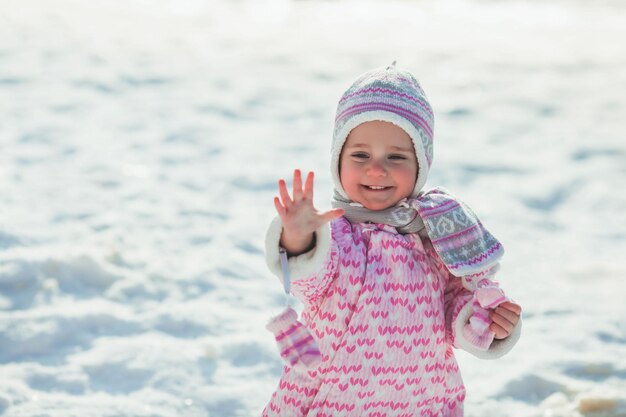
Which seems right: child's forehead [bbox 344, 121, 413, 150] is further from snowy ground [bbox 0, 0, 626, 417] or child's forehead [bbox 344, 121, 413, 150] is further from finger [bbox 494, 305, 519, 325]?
snowy ground [bbox 0, 0, 626, 417]

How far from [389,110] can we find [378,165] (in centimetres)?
14

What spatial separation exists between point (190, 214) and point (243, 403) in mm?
1879

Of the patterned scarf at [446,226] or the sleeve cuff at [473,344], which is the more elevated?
the patterned scarf at [446,226]

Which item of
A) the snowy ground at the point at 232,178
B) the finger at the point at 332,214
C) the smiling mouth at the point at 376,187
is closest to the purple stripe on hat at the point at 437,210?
the smiling mouth at the point at 376,187

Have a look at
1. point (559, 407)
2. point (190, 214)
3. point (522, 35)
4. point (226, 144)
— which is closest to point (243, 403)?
point (559, 407)

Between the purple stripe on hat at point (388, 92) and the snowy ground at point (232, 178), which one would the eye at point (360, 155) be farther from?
the snowy ground at point (232, 178)

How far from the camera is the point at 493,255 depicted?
2.35 metres

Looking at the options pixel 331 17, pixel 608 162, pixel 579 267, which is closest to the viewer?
pixel 579 267

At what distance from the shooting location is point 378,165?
2.31 m

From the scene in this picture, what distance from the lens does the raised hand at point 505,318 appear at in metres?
2.32

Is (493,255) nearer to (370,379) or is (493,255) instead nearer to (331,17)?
(370,379)

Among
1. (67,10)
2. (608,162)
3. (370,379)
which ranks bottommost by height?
(370,379)

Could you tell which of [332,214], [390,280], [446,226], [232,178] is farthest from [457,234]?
[232,178]

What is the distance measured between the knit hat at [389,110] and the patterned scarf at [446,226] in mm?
61
